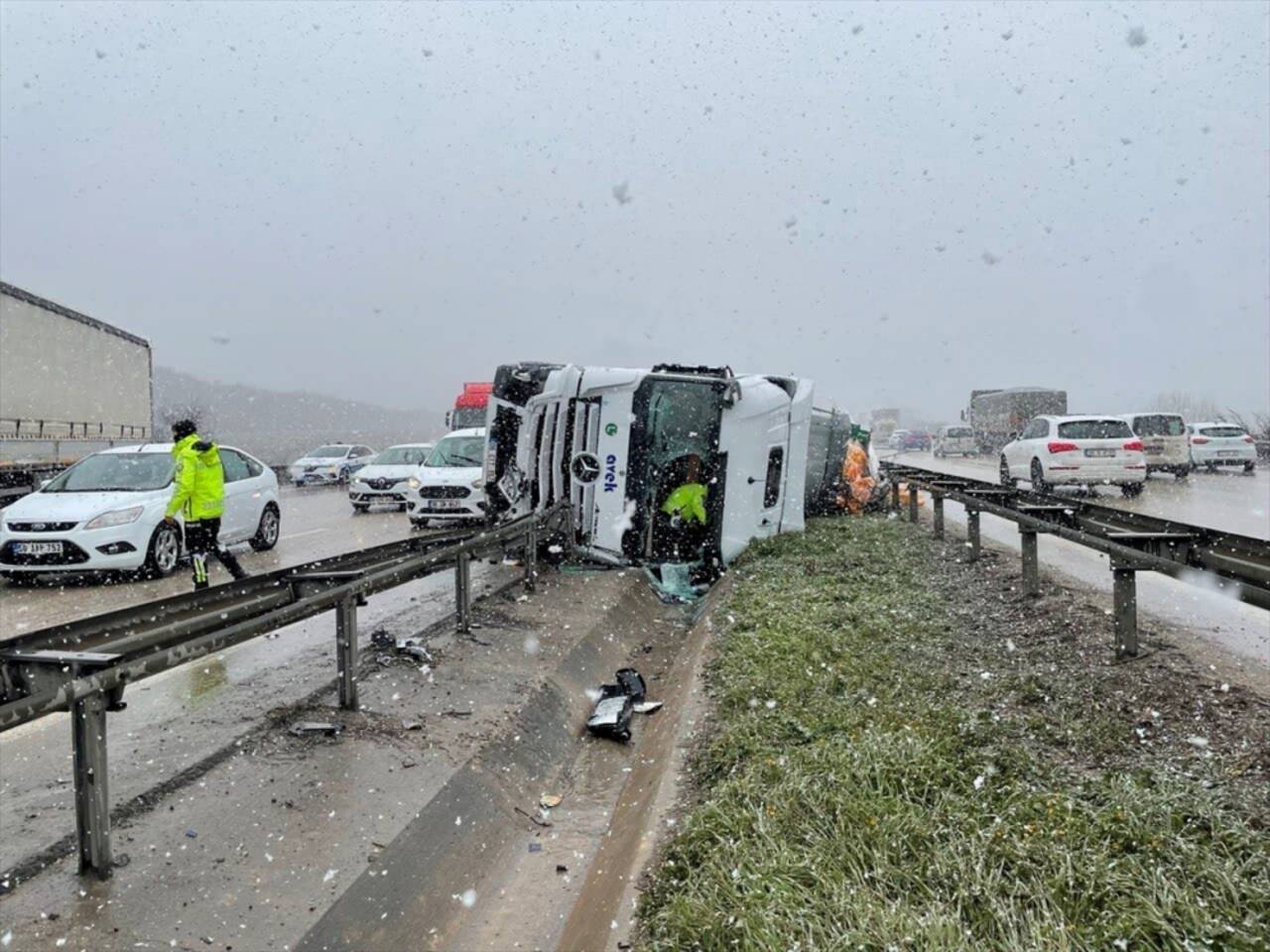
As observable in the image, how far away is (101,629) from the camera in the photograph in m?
3.83

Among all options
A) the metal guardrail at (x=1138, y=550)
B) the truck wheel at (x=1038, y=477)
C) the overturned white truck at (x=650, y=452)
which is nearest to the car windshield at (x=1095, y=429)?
the truck wheel at (x=1038, y=477)

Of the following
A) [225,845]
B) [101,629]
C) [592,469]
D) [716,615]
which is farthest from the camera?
[592,469]

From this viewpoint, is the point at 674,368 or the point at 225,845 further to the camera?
the point at 674,368

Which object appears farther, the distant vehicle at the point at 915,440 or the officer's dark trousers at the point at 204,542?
the distant vehicle at the point at 915,440

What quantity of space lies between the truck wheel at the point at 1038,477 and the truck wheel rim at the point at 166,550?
54.5 ft

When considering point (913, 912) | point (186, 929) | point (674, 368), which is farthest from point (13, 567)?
point (913, 912)

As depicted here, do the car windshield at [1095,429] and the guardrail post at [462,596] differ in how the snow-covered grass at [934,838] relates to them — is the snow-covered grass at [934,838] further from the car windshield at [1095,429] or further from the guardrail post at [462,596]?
the car windshield at [1095,429]

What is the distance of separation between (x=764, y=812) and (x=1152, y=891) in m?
1.26

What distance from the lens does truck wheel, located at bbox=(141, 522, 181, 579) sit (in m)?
10.9

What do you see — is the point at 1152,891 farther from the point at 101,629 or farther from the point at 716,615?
the point at 716,615

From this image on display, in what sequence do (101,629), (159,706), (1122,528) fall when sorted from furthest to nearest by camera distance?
(1122,528) → (159,706) → (101,629)

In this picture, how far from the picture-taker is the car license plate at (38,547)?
10.3 metres

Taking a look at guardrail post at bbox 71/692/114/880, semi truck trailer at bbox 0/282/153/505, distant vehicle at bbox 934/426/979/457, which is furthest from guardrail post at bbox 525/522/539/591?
distant vehicle at bbox 934/426/979/457

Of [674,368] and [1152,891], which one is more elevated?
[674,368]
